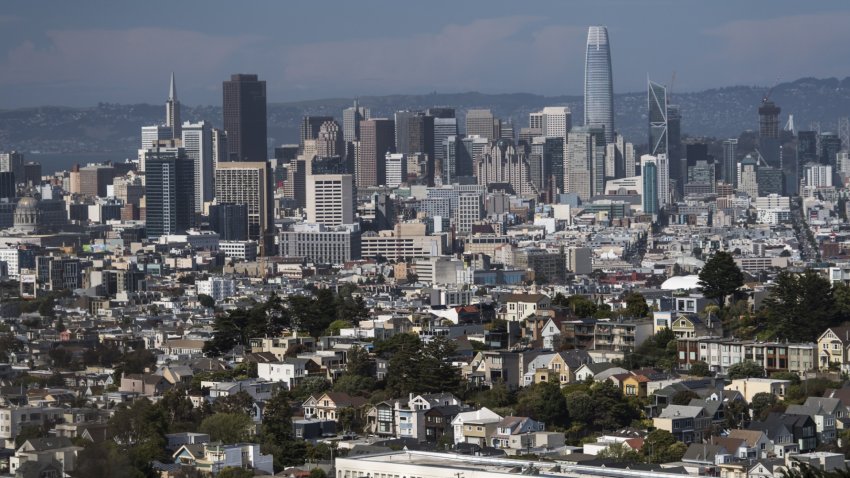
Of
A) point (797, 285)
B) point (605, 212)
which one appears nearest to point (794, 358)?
point (797, 285)

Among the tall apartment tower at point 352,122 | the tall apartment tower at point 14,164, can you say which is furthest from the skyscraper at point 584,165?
the tall apartment tower at point 14,164

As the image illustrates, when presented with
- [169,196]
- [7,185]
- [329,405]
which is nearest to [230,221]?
[169,196]

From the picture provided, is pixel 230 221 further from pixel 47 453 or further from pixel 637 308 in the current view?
pixel 47 453

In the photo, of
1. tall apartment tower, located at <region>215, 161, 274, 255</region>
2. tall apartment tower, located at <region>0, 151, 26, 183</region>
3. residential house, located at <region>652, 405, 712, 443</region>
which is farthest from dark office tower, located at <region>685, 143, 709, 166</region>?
residential house, located at <region>652, 405, 712, 443</region>

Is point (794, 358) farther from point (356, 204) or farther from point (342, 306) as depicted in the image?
point (356, 204)

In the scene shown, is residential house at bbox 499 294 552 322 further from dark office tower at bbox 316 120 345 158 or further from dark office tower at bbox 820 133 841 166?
dark office tower at bbox 820 133 841 166

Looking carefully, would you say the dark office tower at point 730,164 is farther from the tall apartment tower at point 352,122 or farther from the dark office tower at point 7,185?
the dark office tower at point 7,185

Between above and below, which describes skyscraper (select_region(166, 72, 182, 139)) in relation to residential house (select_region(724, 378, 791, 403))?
above
